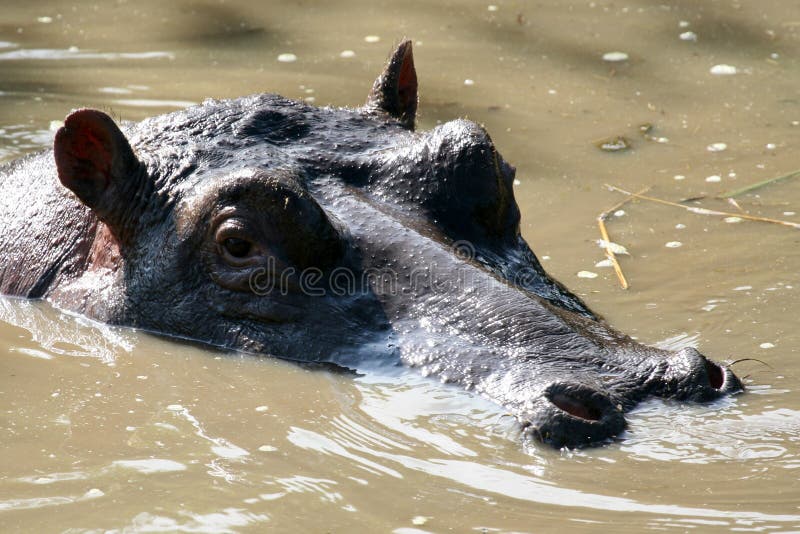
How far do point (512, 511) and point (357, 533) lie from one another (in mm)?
577

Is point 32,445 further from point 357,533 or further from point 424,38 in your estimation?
point 424,38

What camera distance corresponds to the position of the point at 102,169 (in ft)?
20.7

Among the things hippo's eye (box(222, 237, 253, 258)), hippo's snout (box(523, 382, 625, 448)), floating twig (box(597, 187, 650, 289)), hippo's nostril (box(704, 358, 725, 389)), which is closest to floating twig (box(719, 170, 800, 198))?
floating twig (box(597, 187, 650, 289))

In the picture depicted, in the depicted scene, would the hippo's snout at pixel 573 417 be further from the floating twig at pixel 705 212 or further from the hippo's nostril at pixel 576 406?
the floating twig at pixel 705 212

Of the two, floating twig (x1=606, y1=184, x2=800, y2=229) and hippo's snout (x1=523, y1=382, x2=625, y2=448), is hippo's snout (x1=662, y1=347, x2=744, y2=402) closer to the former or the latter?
hippo's snout (x1=523, y1=382, x2=625, y2=448)

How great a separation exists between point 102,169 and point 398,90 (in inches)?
76.8

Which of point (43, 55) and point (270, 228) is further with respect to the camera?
point (43, 55)

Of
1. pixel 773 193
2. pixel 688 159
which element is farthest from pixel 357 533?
pixel 688 159

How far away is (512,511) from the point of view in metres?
4.47

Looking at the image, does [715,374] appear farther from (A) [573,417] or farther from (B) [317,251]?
(B) [317,251]

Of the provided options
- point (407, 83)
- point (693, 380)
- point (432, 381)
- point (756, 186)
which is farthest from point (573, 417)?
point (756, 186)

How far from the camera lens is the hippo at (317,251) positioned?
5.38 meters

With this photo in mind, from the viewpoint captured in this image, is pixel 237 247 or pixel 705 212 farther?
pixel 705 212

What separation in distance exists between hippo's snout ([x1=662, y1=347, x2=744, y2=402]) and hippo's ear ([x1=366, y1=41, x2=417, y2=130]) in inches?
98.7
